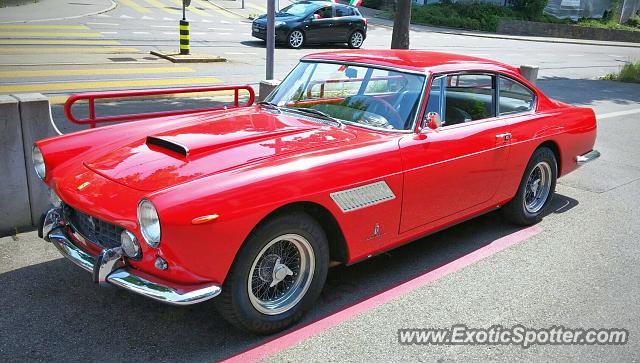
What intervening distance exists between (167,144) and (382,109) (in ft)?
5.04

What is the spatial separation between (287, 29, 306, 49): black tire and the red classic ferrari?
44.3ft

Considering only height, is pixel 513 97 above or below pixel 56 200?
above

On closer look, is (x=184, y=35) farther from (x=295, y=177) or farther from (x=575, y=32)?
(x=575, y=32)

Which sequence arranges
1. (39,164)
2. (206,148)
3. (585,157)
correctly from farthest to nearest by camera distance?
1. (585,157)
2. (39,164)
3. (206,148)

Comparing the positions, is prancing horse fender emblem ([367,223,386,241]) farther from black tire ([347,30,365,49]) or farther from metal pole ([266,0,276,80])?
black tire ([347,30,365,49])

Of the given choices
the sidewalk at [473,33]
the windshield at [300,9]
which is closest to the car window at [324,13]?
the windshield at [300,9]

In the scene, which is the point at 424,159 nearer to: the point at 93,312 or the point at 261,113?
the point at 261,113

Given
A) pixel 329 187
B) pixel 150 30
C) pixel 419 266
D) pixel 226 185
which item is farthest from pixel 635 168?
pixel 150 30

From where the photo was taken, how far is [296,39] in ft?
58.7

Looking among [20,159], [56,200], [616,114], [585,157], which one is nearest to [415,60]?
[585,157]

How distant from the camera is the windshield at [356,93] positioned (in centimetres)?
398

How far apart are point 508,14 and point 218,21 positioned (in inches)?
842

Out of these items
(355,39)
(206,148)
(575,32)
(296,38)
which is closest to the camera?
(206,148)

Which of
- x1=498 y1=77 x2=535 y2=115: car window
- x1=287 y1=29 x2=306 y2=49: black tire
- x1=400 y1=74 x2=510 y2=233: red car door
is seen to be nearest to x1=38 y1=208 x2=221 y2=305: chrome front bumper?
x1=400 y1=74 x2=510 y2=233: red car door
